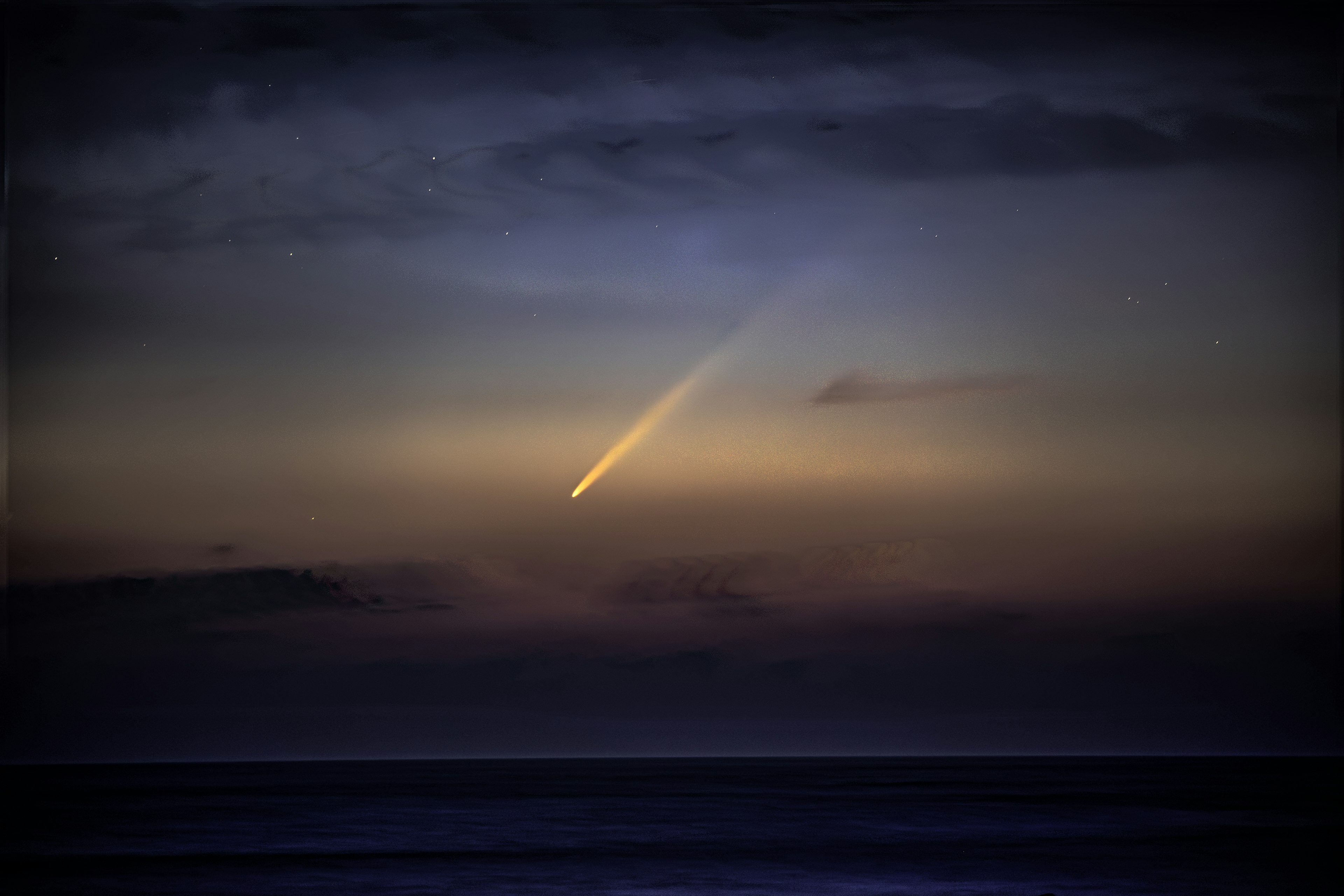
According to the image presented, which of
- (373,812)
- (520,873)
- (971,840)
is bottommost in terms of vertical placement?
(373,812)

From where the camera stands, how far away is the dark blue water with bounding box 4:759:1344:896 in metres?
10.1

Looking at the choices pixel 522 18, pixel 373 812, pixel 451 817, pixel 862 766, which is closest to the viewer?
pixel 522 18

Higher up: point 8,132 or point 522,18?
point 522,18

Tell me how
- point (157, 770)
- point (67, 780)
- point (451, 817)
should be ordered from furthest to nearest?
1. point (157, 770)
2. point (67, 780)
3. point (451, 817)

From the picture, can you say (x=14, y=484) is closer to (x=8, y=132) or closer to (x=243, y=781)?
(x=8, y=132)

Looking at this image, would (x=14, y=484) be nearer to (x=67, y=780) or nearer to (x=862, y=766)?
(x=67, y=780)

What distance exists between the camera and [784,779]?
115 feet

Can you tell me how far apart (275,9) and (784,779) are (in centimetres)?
2930

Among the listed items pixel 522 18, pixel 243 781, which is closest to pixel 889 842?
pixel 522 18

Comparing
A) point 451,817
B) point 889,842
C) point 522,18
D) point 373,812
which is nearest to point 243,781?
point 373,812

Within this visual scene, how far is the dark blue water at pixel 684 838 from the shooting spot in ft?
33.0

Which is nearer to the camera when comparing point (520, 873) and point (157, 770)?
point (520, 873)

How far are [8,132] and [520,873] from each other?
8171mm

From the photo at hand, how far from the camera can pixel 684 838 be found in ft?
47.9
